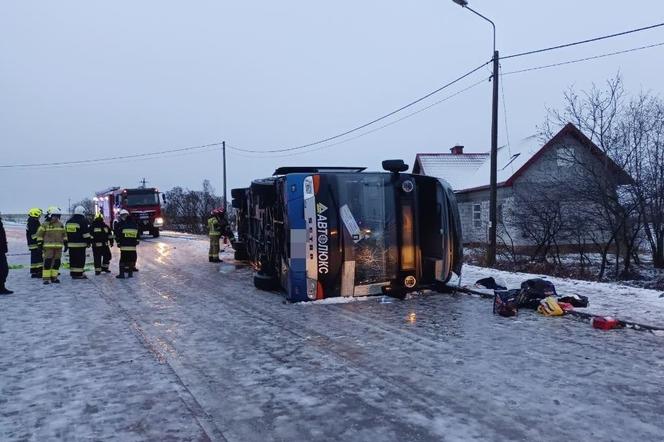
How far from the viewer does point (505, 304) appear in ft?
27.1

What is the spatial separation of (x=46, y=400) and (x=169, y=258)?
13983 mm

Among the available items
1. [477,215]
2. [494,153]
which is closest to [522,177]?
[477,215]

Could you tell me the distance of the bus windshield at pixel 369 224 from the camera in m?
9.13

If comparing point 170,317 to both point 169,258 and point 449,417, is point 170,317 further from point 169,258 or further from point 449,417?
point 169,258

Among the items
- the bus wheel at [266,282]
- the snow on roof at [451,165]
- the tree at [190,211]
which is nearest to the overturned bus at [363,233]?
the bus wheel at [266,282]

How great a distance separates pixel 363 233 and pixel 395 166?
129 centimetres

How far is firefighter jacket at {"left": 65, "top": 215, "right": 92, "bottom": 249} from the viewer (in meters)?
12.6

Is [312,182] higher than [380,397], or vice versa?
[312,182]

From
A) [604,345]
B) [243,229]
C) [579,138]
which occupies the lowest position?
[604,345]

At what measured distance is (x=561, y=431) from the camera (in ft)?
12.8

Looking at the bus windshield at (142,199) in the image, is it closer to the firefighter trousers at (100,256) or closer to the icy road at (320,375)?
the firefighter trousers at (100,256)

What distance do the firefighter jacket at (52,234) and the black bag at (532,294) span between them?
9.48 metres

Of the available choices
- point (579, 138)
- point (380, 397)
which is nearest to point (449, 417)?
point (380, 397)

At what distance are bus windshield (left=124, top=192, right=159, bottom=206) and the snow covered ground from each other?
22.3 meters
